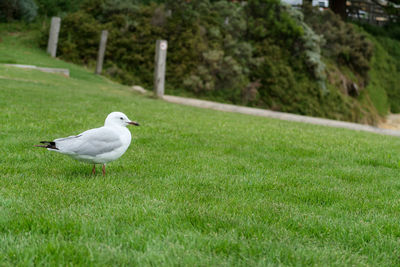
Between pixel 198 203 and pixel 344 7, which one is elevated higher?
pixel 344 7

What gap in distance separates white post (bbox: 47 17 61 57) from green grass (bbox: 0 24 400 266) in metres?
19.3

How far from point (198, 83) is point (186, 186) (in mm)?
21102

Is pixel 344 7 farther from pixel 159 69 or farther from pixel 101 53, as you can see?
pixel 159 69

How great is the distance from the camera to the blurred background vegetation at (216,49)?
88.2ft

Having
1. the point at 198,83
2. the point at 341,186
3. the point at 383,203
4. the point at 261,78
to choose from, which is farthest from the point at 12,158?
the point at 261,78

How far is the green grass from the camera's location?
326 centimetres

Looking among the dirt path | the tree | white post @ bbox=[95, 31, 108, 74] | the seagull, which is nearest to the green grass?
the seagull

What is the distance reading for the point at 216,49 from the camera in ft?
88.8

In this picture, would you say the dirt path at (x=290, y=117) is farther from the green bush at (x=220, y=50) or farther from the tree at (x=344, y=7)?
the tree at (x=344, y=7)

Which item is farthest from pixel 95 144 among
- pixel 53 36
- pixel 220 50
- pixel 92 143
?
pixel 53 36

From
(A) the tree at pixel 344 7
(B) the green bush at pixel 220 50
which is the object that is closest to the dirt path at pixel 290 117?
(B) the green bush at pixel 220 50

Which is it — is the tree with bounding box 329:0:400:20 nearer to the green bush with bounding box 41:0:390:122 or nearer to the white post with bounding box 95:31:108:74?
the green bush with bounding box 41:0:390:122

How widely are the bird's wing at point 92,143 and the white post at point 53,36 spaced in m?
23.3

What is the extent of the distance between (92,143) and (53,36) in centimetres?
2382
